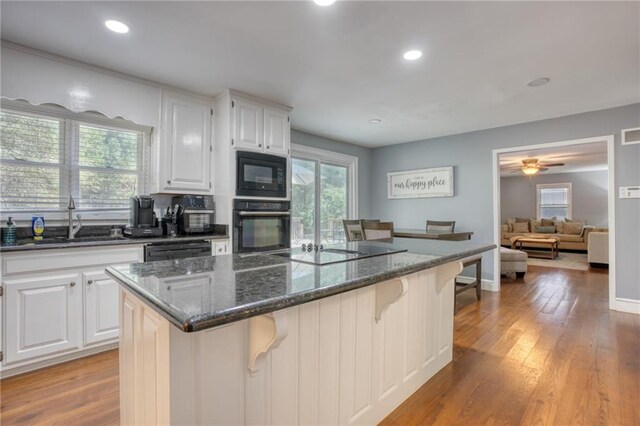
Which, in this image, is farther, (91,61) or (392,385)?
(91,61)

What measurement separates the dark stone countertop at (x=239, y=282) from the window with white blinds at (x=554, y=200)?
10700 mm

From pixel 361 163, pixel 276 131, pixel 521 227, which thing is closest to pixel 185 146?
pixel 276 131

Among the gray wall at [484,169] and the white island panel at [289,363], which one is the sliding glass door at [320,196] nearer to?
the gray wall at [484,169]

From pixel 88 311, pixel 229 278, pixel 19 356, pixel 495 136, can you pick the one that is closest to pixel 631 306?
pixel 495 136

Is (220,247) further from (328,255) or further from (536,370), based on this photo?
(536,370)

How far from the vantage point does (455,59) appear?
2521mm

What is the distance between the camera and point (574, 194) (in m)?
9.74

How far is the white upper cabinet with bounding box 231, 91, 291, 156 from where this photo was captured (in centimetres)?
319

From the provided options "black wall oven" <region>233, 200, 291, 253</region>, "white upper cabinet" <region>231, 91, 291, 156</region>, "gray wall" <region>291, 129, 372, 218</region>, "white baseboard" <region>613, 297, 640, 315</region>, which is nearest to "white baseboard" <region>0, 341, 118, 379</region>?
"black wall oven" <region>233, 200, 291, 253</region>

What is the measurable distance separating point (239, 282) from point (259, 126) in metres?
2.60

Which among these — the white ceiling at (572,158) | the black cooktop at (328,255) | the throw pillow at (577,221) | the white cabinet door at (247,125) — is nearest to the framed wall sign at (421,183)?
the white ceiling at (572,158)

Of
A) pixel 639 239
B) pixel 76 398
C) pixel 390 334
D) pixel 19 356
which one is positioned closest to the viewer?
pixel 390 334

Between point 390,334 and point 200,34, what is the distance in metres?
2.26

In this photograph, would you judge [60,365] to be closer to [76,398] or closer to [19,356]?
[19,356]
